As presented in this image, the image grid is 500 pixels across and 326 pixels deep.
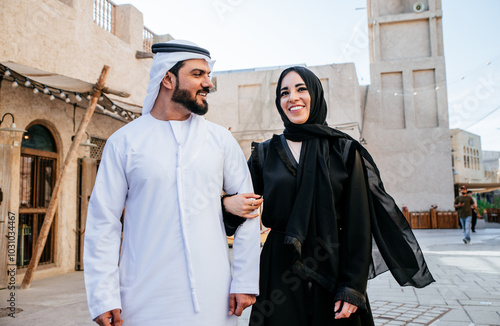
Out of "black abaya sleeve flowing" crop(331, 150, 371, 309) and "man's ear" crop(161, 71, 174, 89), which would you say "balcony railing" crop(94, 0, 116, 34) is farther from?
"black abaya sleeve flowing" crop(331, 150, 371, 309)

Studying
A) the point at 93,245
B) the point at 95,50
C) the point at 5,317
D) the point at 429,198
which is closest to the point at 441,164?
the point at 429,198

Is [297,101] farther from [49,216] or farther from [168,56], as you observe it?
[49,216]

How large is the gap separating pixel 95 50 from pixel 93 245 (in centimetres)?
718

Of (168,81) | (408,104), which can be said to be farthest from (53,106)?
(408,104)

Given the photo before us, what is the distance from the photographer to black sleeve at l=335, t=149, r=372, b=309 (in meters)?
1.93

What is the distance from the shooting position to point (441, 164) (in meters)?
21.5

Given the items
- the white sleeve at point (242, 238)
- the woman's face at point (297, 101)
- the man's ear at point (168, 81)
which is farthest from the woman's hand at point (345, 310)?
the man's ear at point (168, 81)

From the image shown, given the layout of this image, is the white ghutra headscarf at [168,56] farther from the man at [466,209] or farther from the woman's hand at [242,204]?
the man at [466,209]

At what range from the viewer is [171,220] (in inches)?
70.7

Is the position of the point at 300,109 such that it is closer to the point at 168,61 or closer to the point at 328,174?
the point at 328,174

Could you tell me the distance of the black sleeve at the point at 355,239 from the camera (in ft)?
6.32

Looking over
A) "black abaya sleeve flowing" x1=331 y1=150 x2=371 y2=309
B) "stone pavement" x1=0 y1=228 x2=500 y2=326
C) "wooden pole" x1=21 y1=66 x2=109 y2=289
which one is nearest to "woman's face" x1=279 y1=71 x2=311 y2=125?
"black abaya sleeve flowing" x1=331 y1=150 x2=371 y2=309

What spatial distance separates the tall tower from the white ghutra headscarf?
2115 cm

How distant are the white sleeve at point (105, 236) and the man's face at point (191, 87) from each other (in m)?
0.38
